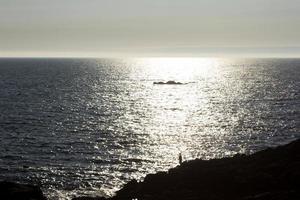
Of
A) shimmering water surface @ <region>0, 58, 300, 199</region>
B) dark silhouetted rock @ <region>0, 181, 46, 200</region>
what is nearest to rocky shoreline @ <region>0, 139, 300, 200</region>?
dark silhouetted rock @ <region>0, 181, 46, 200</region>

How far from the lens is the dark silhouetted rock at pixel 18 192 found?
134ft

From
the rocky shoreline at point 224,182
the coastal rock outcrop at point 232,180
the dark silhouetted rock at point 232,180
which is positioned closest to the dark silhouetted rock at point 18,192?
the rocky shoreline at point 224,182

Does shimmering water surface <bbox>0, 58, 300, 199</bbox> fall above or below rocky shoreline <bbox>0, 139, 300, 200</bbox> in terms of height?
below

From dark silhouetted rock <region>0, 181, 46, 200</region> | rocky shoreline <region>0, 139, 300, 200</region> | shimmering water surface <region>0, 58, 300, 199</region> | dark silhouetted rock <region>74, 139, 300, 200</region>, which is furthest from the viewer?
shimmering water surface <region>0, 58, 300, 199</region>

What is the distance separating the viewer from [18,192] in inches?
1622

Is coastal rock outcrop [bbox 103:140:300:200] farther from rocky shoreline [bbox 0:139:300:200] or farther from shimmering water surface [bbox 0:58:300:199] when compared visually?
shimmering water surface [bbox 0:58:300:199]

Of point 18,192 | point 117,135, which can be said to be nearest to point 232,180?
point 18,192

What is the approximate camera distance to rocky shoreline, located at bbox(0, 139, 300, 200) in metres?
38.6

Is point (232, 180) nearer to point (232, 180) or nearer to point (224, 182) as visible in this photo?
point (232, 180)

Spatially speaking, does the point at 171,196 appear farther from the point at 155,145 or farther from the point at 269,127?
the point at 269,127

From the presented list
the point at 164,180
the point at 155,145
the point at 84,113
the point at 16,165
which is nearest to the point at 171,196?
the point at 164,180

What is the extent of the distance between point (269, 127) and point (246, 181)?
51365 millimetres

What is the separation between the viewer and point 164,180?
148ft

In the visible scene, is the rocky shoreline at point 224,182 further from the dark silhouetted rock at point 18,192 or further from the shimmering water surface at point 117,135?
the shimmering water surface at point 117,135
